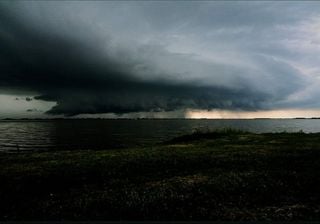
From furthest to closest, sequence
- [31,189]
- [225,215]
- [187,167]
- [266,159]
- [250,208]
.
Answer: [266,159]
[187,167]
[31,189]
[250,208]
[225,215]

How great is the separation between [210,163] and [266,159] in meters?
5.05

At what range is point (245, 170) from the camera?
68.5ft

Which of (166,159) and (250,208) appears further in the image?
(166,159)

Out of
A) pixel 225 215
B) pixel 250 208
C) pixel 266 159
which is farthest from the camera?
pixel 266 159

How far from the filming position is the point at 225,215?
12180mm

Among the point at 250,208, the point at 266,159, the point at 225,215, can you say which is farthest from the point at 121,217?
the point at 266,159

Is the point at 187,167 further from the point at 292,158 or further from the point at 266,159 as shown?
the point at 292,158

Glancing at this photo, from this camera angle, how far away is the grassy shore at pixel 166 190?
1281cm

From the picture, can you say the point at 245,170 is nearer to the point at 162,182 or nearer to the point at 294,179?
the point at 294,179

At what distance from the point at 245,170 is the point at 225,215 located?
30.4ft

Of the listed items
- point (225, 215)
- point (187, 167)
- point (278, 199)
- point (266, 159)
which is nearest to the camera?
point (225, 215)

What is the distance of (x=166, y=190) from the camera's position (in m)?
16.0

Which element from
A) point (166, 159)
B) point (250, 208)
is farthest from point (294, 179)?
point (166, 159)

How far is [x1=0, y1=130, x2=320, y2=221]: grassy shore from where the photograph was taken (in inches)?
504
